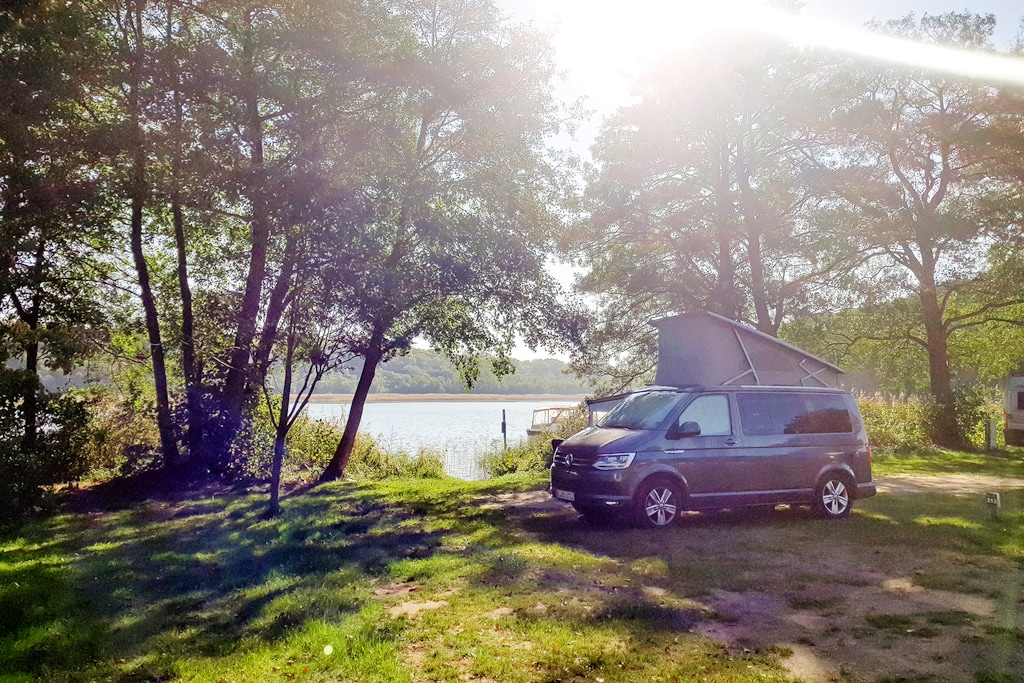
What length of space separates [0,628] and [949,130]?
2508 centimetres

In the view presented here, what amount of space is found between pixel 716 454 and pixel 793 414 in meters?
1.58

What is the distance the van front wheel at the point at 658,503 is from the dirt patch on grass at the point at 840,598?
0.91 ft

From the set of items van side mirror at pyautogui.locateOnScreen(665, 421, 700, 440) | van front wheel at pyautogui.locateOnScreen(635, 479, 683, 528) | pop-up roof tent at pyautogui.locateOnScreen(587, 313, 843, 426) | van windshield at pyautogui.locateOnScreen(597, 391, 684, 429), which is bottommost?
van front wheel at pyautogui.locateOnScreen(635, 479, 683, 528)

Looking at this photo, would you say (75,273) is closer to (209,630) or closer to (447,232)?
(447,232)

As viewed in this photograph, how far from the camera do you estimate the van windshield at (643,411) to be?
407 inches

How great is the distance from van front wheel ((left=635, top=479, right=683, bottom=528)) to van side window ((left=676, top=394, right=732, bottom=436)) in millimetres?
900

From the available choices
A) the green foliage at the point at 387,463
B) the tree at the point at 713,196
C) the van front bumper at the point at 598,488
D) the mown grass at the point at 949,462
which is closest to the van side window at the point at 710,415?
the van front bumper at the point at 598,488

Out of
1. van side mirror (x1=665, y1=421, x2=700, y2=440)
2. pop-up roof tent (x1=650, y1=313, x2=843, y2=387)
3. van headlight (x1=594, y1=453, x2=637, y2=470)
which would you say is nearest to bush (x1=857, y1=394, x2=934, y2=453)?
pop-up roof tent (x1=650, y1=313, x2=843, y2=387)

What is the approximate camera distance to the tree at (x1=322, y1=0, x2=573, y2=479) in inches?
548

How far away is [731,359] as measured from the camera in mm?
11734

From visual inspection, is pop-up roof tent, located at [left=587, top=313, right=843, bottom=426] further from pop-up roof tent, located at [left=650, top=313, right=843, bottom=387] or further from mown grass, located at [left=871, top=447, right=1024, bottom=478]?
mown grass, located at [left=871, top=447, right=1024, bottom=478]

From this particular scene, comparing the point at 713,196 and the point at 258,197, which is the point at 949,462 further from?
the point at 258,197

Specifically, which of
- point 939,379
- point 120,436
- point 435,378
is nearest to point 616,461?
point 120,436

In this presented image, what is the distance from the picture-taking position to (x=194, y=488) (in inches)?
573
